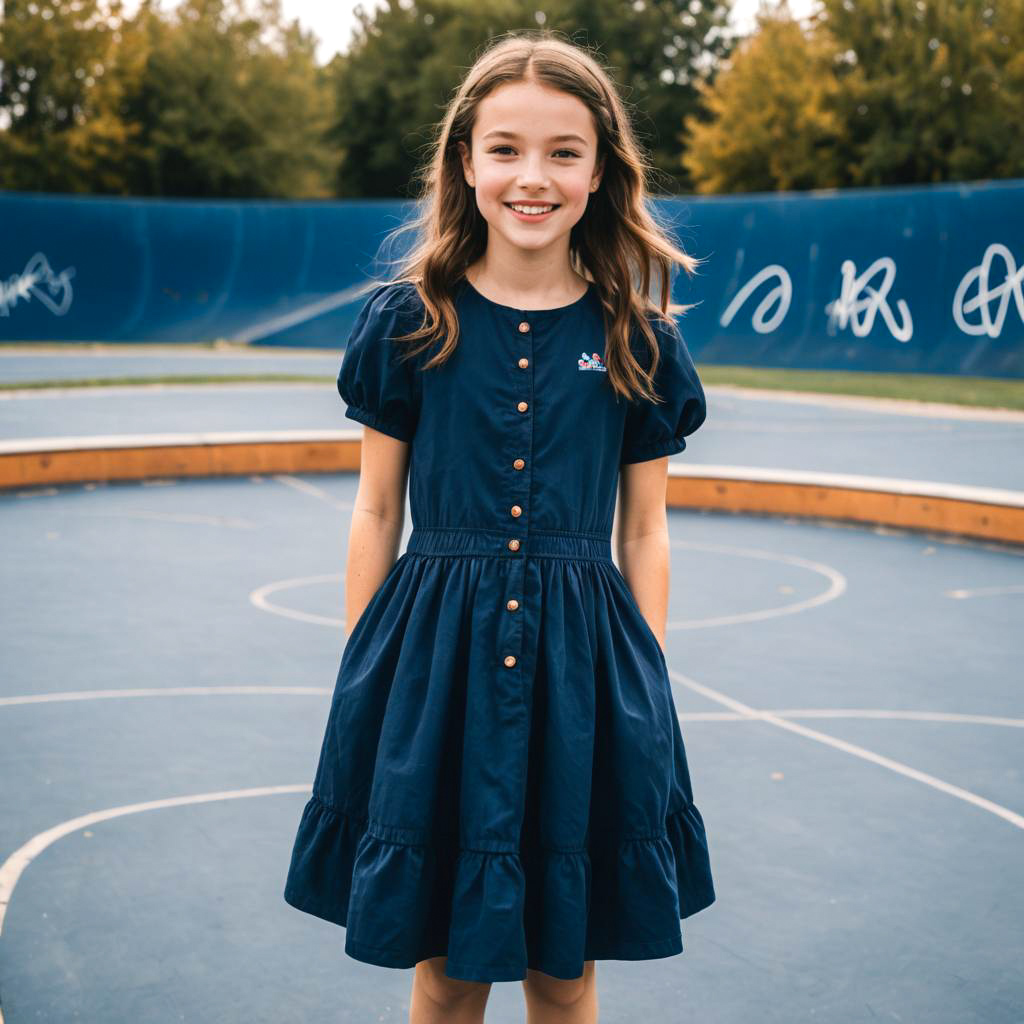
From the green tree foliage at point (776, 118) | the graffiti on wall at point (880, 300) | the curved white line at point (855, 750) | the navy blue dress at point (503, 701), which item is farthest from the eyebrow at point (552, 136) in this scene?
the green tree foliage at point (776, 118)

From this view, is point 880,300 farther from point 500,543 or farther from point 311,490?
point 500,543

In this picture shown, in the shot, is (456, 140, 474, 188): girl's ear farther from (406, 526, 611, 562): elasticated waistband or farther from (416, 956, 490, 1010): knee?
(416, 956, 490, 1010): knee

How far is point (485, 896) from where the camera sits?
1.93 m

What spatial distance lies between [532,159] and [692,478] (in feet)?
25.0

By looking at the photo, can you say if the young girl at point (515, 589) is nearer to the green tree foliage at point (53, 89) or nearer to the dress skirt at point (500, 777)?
the dress skirt at point (500, 777)

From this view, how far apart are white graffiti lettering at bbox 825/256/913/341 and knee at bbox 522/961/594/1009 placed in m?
11.3

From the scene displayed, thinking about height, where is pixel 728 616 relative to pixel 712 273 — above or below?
below

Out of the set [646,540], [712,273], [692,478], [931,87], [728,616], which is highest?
[931,87]

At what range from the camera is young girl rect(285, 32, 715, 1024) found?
1978 millimetres

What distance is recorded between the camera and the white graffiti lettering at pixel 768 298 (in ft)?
45.2

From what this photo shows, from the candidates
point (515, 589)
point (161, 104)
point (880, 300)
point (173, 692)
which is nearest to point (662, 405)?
point (515, 589)

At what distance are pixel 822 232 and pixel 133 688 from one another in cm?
996

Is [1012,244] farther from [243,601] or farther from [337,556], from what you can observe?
[243,601]

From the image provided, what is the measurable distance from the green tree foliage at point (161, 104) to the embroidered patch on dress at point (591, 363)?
33.5 metres
